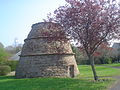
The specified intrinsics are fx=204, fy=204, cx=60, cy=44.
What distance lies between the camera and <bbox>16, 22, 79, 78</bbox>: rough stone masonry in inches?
878

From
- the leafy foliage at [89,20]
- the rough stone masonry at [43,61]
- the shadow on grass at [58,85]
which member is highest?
the leafy foliage at [89,20]

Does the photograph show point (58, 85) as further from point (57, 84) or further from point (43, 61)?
point (43, 61)

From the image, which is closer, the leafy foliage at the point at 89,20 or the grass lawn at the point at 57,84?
the grass lawn at the point at 57,84

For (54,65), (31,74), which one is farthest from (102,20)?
(31,74)

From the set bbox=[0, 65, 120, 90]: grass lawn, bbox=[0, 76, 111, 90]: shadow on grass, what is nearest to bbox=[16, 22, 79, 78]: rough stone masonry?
bbox=[0, 65, 120, 90]: grass lawn

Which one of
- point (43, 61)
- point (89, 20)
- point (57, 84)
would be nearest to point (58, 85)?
point (57, 84)

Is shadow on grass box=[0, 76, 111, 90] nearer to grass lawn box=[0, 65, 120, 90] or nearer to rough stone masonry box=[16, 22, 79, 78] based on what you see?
grass lawn box=[0, 65, 120, 90]

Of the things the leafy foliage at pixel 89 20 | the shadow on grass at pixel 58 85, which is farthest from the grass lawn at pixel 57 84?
the leafy foliage at pixel 89 20

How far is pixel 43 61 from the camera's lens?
22578mm

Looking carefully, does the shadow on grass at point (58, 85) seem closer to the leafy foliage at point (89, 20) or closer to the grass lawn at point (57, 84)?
the grass lawn at point (57, 84)

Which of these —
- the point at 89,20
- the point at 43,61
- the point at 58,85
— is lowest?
the point at 58,85

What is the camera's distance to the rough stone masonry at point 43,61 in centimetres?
2230

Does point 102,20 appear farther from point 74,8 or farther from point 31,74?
point 31,74

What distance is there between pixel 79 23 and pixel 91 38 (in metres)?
1.62
